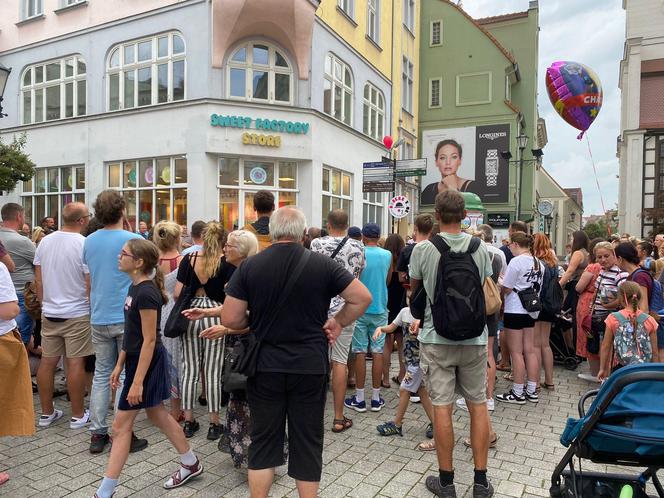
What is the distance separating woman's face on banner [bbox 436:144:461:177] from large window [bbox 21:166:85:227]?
2033 centimetres

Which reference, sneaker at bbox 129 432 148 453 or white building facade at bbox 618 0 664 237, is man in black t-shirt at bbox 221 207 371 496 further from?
white building facade at bbox 618 0 664 237

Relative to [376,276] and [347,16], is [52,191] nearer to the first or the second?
[347,16]

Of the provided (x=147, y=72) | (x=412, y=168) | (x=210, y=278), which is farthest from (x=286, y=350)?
(x=147, y=72)

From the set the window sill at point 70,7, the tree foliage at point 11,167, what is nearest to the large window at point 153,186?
the tree foliage at point 11,167

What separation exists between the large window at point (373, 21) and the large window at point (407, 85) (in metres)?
3.88

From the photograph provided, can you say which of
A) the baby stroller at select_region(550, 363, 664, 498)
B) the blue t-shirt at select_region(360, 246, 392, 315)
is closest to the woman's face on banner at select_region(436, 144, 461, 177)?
the blue t-shirt at select_region(360, 246, 392, 315)

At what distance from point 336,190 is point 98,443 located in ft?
46.5

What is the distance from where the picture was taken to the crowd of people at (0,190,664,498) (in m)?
2.61

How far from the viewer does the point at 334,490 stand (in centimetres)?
339

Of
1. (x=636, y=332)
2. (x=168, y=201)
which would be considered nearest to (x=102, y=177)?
(x=168, y=201)

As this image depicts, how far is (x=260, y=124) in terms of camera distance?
1463 centimetres

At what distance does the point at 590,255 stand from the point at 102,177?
1472cm

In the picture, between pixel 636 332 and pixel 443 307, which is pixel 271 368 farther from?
pixel 636 332

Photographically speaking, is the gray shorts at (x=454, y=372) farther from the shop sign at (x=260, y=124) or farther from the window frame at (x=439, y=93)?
the window frame at (x=439, y=93)
